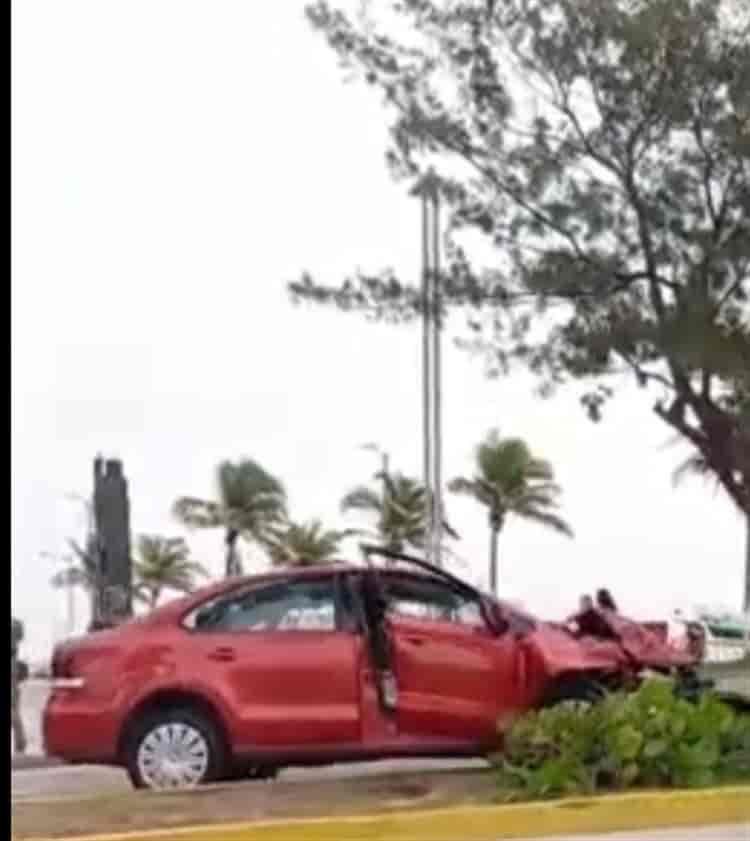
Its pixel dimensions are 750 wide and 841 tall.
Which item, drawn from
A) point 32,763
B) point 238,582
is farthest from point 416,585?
point 32,763

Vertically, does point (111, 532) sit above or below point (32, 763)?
above

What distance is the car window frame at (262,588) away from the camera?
4.56 metres

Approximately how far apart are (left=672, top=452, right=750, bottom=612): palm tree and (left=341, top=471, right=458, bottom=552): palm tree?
1.91 feet

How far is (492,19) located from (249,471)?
50.1 inches

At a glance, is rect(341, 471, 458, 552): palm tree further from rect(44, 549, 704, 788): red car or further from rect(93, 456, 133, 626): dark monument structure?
rect(93, 456, 133, 626): dark monument structure

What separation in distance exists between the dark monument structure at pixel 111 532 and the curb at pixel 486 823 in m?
0.55

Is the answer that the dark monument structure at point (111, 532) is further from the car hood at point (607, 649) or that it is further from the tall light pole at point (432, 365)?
the car hood at point (607, 649)

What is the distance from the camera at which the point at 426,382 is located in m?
4.67

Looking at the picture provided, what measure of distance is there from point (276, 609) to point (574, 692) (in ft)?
2.46

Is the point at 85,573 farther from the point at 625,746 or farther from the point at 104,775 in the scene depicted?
the point at 625,746

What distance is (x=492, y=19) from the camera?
4770 millimetres

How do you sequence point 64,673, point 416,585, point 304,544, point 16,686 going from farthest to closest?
point 416,585 < point 304,544 < point 64,673 < point 16,686

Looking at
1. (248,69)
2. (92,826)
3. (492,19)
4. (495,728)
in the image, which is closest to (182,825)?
(92,826)

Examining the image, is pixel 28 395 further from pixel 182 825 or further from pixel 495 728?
pixel 495 728
